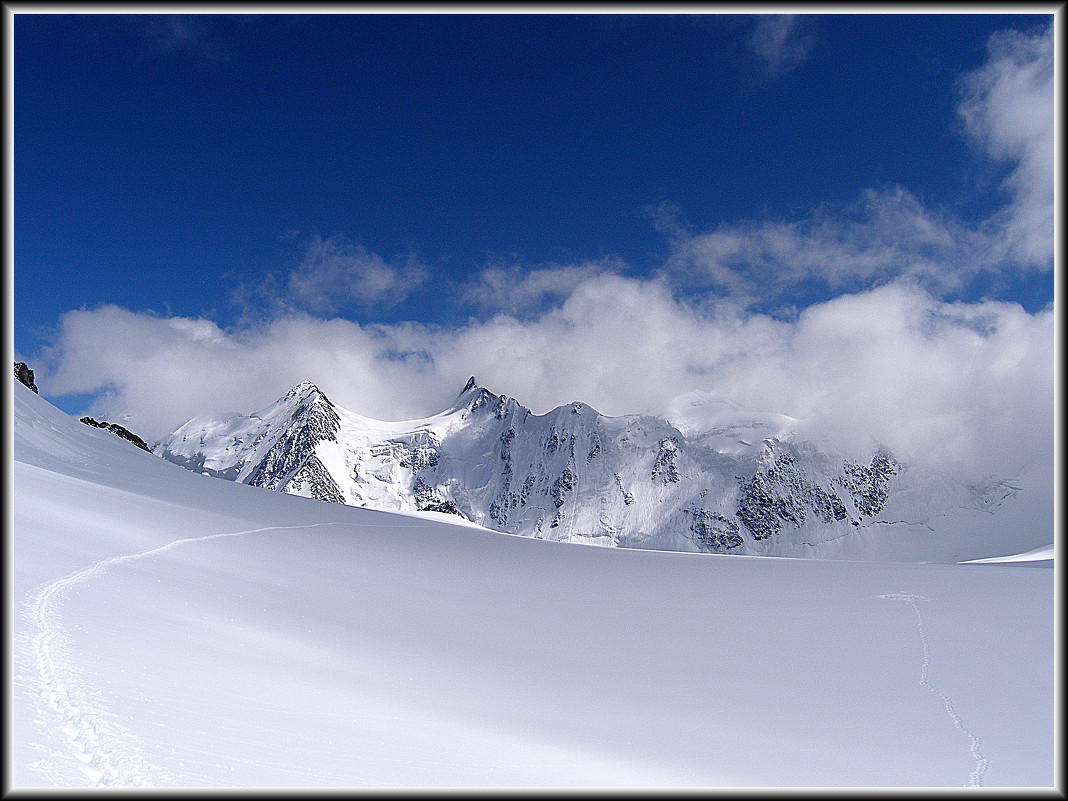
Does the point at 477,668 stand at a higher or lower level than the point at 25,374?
lower

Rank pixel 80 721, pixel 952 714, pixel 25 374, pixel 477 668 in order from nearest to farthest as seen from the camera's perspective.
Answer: pixel 80 721 < pixel 952 714 < pixel 477 668 < pixel 25 374

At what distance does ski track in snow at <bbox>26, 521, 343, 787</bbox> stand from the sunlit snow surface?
0.03 metres

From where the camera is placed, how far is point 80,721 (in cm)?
509

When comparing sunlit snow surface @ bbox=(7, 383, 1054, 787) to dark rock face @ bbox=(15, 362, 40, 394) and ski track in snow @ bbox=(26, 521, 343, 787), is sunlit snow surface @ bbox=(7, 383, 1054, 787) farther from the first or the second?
dark rock face @ bbox=(15, 362, 40, 394)

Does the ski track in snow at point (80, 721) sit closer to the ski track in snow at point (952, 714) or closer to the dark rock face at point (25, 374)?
the ski track in snow at point (952, 714)

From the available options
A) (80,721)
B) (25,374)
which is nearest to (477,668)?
(80,721)

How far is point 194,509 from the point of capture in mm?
23469

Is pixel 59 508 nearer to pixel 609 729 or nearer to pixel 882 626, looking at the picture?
pixel 609 729

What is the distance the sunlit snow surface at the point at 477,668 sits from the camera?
571cm

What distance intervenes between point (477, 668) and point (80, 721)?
6.75 m

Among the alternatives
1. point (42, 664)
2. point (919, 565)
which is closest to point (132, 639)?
point (42, 664)

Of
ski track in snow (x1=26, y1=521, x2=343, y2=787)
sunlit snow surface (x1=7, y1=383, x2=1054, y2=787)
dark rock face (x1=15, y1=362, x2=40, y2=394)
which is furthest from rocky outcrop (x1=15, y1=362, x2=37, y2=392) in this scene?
ski track in snow (x1=26, y1=521, x2=343, y2=787)

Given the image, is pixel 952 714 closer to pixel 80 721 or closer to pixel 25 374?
pixel 80 721

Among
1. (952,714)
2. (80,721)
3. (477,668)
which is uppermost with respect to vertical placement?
(952,714)
